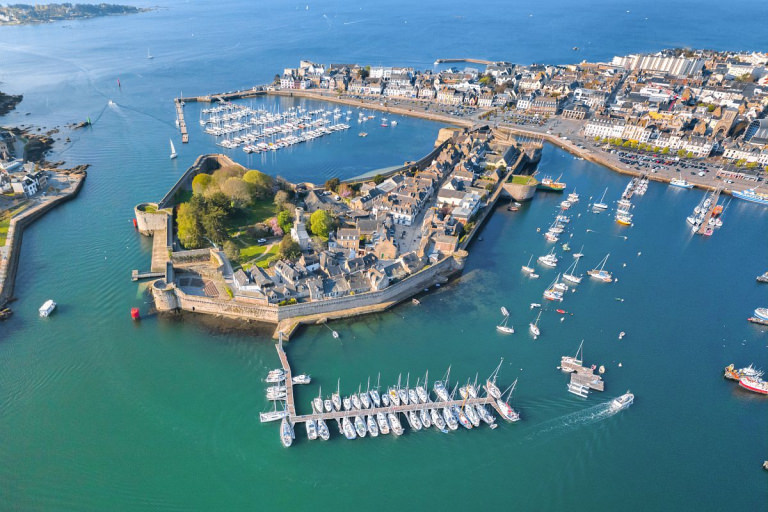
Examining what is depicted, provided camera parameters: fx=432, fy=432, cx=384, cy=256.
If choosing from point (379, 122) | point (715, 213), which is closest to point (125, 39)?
point (379, 122)

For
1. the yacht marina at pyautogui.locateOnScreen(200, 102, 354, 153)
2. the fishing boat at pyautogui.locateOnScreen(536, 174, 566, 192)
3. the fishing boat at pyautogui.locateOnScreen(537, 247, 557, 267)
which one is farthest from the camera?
the yacht marina at pyautogui.locateOnScreen(200, 102, 354, 153)

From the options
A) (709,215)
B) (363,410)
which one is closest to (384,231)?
(363,410)

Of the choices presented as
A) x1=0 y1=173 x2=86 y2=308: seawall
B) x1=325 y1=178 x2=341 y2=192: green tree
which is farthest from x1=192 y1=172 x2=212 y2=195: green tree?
x1=0 y1=173 x2=86 y2=308: seawall

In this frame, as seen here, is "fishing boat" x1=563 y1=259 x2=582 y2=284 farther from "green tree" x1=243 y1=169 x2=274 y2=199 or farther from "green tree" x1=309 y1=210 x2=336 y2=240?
"green tree" x1=243 y1=169 x2=274 y2=199

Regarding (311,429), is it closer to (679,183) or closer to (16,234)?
(16,234)

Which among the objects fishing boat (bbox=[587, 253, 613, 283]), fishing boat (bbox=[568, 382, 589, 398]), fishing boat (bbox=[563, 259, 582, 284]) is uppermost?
fishing boat (bbox=[587, 253, 613, 283])

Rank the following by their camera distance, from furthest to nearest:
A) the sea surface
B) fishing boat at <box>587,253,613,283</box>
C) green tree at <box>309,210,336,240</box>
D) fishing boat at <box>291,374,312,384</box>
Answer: green tree at <box>309,210,336,240</box>
fishing boat at <box>587,253,613,283</box>
fishing boat at <box>291,374,312,384</box>
the sea surface

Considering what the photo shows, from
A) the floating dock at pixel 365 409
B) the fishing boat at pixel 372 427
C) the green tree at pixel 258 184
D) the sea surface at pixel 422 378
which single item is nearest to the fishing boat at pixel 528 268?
the sea surface at pixel 422 378

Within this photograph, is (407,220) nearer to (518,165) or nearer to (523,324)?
(523,324)
